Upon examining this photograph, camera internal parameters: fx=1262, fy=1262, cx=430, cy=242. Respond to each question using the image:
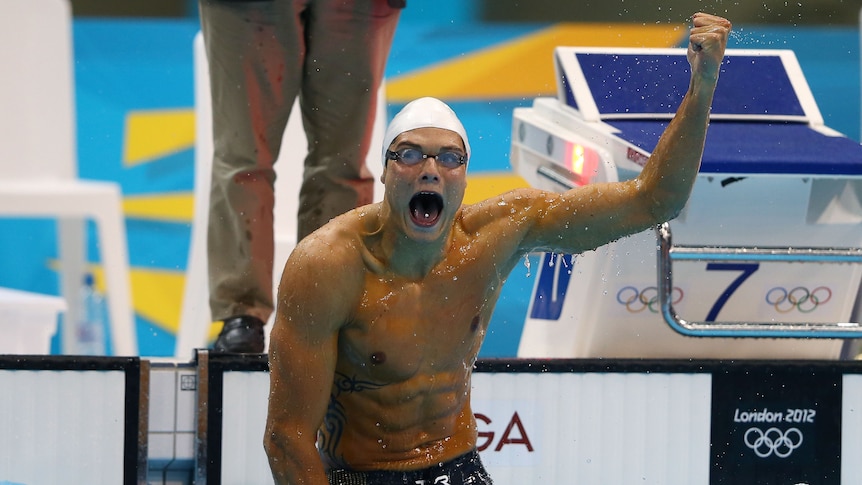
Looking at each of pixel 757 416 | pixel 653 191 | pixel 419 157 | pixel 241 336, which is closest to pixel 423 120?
pixel 419 157

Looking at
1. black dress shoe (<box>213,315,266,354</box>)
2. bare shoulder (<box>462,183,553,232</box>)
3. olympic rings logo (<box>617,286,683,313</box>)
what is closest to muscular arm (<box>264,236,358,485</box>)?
bare shoulder (<box>462,183,553,232</box>)

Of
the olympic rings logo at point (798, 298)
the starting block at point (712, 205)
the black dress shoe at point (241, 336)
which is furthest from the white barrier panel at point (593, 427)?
the black dress shoe at point (241, 336)

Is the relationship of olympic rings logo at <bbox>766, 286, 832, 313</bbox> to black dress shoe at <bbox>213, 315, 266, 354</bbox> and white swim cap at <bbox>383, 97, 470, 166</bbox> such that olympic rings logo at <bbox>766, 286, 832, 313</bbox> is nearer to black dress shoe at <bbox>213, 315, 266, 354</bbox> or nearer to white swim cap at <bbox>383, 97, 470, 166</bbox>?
black dress shoe at <bbox>213, 315, 266, 354</bbox>

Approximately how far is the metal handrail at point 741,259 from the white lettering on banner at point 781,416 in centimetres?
23

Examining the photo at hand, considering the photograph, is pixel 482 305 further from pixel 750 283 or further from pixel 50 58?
pixel 50 58

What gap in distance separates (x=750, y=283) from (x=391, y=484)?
1.76 meters

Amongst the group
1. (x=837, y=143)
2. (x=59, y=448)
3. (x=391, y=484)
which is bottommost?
(x=59, y=448)

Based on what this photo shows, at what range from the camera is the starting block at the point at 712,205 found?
3668 mm

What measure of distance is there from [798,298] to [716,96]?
0.68 meters

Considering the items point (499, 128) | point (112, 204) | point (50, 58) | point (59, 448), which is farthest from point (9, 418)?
point (499, 128)

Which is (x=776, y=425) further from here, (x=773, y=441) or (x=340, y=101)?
(x=340, y=101)

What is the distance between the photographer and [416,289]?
2410 mm

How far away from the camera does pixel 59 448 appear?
3.39m

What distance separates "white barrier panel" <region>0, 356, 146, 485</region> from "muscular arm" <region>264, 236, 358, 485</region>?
119cm
